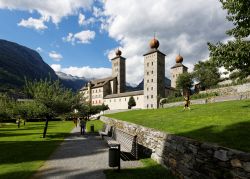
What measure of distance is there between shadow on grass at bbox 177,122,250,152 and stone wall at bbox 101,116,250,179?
0.89 meters

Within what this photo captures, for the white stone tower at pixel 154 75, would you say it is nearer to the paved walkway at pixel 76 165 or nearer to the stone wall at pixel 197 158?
the paved walkway at pixel 76 165

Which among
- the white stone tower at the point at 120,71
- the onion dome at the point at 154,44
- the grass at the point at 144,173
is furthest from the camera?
the white stone tower at the point at 120,71

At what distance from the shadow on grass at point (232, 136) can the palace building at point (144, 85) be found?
213 feet

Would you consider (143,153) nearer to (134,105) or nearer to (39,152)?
(39,152)

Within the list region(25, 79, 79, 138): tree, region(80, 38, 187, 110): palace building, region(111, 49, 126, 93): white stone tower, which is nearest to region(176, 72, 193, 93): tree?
region(80, 38, 187, 110): palace building

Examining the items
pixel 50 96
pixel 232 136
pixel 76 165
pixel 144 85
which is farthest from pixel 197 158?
pixel 144 85

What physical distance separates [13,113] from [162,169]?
45863mm

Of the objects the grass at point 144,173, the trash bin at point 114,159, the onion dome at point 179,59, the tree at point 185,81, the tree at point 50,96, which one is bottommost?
the grass at point 144,173

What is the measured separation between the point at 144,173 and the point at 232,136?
375 cm

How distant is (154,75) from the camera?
81812 millimetres

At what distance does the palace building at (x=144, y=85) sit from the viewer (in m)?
80.9

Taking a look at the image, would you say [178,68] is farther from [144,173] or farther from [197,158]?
[197,158]

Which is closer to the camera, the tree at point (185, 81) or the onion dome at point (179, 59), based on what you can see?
the tree at point (185, 81)

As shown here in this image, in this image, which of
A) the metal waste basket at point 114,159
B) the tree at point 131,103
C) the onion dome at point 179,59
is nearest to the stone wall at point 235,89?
the metal waste basket at point 114,159
